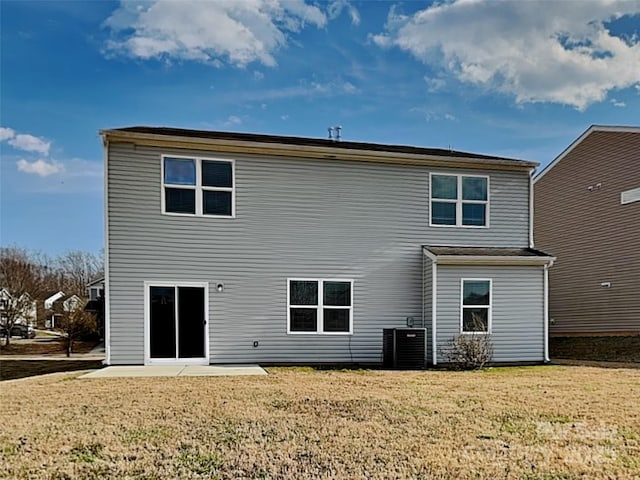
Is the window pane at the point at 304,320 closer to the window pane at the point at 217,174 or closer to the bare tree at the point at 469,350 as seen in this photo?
the bare tree at the point at 469,350

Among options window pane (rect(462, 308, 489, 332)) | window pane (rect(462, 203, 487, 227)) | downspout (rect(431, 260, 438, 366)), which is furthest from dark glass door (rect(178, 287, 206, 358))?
window pane (rect(462, 203, 487, 227))

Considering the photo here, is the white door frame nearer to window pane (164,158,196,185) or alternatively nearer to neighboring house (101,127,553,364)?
neighboring house (101,127,553,364)

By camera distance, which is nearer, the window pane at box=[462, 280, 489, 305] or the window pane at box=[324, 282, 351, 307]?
the window pane at box=[324, 282, 351, 307]

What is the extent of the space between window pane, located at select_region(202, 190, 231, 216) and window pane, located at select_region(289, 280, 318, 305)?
2299mm

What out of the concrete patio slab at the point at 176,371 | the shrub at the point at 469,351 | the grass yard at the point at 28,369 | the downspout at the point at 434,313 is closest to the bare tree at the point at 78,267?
the grass yard at the point at 28,369

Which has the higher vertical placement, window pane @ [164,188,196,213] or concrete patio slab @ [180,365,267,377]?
window pane @ [164,188,196,213]

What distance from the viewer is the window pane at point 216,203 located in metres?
11.7

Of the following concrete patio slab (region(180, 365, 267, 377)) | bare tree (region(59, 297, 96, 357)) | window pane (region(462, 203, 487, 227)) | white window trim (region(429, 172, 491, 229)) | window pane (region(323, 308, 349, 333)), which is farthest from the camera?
bare tree (region(59, 297, 96, 357))

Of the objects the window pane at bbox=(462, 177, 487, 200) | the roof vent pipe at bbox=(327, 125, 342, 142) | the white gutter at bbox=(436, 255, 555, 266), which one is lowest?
the white gutter at bbox=(436, 255, 555, 266)

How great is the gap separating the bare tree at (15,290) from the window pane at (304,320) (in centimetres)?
1665

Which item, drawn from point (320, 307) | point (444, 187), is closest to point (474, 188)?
point (444, 187)

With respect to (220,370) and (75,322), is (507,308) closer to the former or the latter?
(220,370)

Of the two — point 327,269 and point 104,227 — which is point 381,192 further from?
point 104,227

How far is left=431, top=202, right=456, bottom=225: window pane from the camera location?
13.1m
